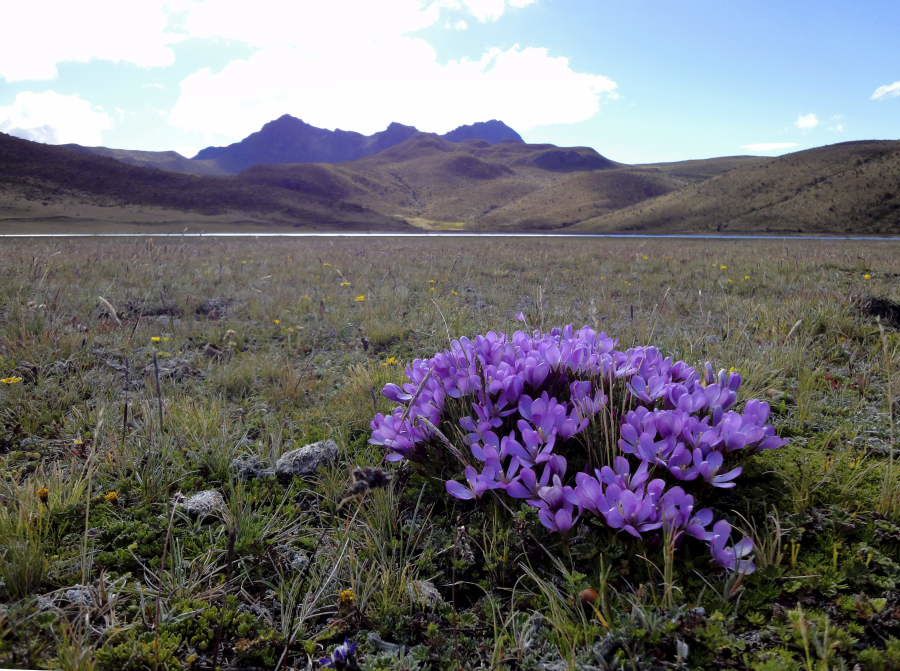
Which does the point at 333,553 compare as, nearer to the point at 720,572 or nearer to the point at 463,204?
the point at 720,572

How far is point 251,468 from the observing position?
2.64 meters

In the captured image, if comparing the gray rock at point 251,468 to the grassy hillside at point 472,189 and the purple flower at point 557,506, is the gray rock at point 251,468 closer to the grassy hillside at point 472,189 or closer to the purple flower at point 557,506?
the purple flower at point 557,506

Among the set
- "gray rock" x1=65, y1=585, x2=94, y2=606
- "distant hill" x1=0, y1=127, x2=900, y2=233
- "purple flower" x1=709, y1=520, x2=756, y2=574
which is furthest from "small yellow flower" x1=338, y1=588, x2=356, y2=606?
"distant hill" x1=0, y1=127, x2=900, y2=233

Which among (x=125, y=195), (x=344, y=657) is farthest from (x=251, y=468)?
(x=125, y=195)

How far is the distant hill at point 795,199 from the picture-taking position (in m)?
45.2

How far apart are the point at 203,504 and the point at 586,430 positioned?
5.59 ft

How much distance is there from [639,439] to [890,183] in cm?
6168

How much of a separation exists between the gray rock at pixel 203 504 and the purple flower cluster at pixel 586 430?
74 centimetres

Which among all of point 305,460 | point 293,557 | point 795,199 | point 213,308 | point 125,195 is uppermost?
point 795,199

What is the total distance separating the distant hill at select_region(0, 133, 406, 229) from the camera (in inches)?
1996

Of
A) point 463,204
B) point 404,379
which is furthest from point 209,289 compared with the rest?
point 463,204

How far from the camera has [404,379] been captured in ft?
12.2

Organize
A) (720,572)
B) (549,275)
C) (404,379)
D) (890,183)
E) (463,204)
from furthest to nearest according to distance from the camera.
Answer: (463,204) < (890,183) < (549,275) < (404,379) < (720,572)

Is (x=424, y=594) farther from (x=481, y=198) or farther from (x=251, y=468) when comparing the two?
(x=481, y=198)
